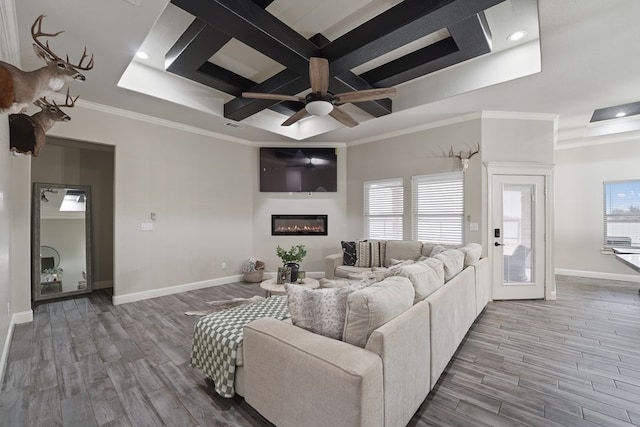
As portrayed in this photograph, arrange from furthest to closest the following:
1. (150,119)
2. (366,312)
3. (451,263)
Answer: (150,119) < (451,263) < (366,312)

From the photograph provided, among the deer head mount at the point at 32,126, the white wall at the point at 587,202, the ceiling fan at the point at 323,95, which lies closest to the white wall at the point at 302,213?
the ceiling fan at the point at 323,95

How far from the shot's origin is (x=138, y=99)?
394 cm

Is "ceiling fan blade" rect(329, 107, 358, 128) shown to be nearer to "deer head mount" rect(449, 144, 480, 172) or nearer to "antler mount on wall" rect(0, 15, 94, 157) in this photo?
"deer head mount" rect(449, 144, 480, 172)

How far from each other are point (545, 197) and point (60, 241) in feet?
26.4

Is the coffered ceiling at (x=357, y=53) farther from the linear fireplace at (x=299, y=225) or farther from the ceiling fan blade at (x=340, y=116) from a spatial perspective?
the linear fireplace at (x=299, y=225)

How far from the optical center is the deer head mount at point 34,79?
1.67 m

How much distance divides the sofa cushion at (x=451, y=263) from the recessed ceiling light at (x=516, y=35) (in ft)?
8.12

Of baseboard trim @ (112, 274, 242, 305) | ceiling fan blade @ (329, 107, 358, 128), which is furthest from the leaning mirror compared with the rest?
ceiling fan blade @ (329, 107, 358, 128)

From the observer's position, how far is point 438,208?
4961mm

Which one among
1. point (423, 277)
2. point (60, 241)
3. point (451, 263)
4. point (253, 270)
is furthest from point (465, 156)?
point (60, 241)

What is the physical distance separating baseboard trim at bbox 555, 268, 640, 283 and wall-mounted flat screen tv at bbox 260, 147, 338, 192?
5.57m

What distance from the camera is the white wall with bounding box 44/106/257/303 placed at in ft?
14.1

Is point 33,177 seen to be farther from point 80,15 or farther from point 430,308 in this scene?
point 430,308

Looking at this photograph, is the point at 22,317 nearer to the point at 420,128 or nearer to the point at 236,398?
the point at 236,398
